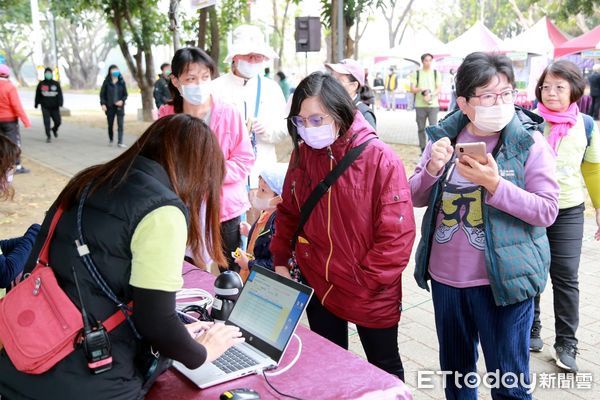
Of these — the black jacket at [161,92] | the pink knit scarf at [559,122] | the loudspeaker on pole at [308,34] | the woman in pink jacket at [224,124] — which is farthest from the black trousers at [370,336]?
the black jacket at [161,92]

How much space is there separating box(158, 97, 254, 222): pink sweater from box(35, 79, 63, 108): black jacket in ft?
35.2

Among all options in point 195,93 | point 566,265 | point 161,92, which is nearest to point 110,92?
point 161,92

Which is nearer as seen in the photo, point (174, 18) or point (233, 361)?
point (233, 361)

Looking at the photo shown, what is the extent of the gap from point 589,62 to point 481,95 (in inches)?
923

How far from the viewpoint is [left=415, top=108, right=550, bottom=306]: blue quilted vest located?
2.21 metres

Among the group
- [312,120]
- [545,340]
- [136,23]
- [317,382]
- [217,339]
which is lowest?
[545,340]

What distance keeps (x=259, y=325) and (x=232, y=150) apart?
1650 millimetres

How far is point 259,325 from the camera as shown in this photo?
2.00 m

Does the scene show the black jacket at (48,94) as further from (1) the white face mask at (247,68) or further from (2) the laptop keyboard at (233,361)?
(2) the laptop keyboard at (233,361)

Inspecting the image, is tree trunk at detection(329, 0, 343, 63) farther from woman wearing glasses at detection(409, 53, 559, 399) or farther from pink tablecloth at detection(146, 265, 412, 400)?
pink tablecloth at detection(146, 265, 412, 400)

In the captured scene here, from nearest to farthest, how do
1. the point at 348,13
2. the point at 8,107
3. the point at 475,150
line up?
1. the point at 475,150
2. the point at 348,13
3. the point at 8,107

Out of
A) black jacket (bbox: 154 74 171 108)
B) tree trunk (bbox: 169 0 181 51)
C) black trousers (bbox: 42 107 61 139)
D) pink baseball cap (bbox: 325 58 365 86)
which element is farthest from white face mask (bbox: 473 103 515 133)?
black trousers (bbox: 42 107 61 139)

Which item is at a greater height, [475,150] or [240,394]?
[475,150]

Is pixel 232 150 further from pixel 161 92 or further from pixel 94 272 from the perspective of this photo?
pixel 161 92
